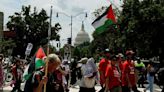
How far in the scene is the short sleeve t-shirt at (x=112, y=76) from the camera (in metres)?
12.1

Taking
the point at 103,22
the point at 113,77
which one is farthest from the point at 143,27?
the point at 113,77

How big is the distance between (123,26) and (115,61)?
43388mm

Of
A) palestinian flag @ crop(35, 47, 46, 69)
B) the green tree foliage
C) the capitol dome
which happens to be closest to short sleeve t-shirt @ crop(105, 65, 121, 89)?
palestinian flag @ crop(35, 47, 46, 69)

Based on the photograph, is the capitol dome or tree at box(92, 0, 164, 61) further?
the capitol dome

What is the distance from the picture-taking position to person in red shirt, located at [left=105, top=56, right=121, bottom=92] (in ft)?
39.8

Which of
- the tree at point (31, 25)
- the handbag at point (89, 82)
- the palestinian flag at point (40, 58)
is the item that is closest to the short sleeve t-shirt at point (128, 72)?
the handbag at point (89, 82)

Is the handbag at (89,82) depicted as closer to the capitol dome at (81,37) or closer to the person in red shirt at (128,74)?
the person in red shirt at (128,74)

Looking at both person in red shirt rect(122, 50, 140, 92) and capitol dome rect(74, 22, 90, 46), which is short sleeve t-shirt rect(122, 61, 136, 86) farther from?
capitol dome rect(74, 22, 90, 46)

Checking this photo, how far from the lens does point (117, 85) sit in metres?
12.3

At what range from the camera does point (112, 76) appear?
40.1 ft

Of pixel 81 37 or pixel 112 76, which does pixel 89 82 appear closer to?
pixel 112 76

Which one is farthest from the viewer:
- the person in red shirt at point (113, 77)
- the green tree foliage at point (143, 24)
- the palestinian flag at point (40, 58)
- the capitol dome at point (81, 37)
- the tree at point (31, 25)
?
the capitol dome at point (81, 37)

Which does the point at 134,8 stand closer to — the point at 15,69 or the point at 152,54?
the point at 152,54

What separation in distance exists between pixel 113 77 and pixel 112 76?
0.13 feet
